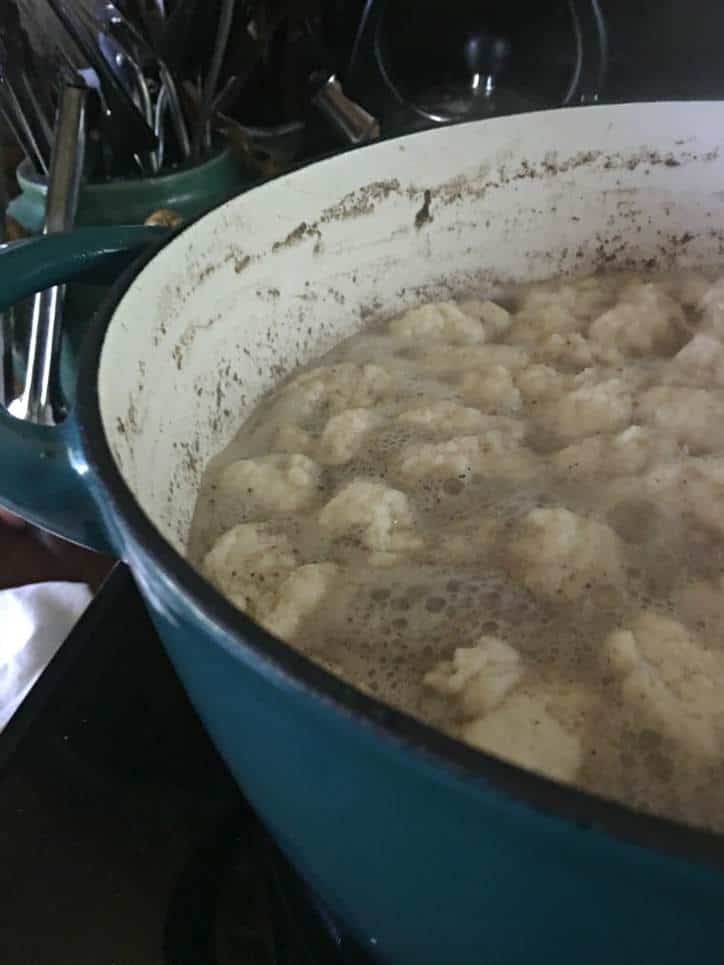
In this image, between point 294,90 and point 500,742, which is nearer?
point 500,742

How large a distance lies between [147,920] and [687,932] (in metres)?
0.30

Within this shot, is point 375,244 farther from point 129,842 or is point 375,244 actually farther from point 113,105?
point 129,842

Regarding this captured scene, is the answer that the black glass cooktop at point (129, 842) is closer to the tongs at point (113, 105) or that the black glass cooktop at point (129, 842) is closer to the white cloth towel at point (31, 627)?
the white cloth towel at point (31, 627)

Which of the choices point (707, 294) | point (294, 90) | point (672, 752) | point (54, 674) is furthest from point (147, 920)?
point (294, 90)

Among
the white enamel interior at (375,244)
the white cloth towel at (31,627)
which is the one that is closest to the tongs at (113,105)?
the white enamel interior at (375,244)

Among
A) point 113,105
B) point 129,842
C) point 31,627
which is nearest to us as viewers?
point 129,842

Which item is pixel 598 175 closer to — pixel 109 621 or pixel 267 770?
pixel 109 621

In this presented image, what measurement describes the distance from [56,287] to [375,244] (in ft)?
0.81

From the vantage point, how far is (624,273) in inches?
34.4

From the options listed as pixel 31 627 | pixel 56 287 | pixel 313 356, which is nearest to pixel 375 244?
pixel 313 356

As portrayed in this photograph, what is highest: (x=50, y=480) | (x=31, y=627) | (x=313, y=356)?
(x=50, y=480)

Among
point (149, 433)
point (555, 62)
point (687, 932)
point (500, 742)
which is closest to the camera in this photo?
point (687, 932)

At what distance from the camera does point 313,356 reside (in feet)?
2.46

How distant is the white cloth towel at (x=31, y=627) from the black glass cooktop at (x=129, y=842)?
150 millimetres
